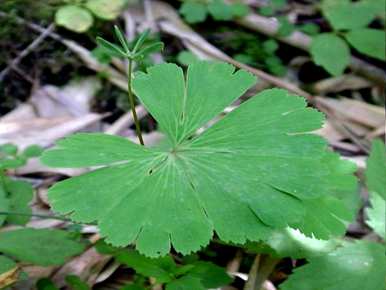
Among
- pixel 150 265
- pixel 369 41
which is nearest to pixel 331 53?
pixel 369 41

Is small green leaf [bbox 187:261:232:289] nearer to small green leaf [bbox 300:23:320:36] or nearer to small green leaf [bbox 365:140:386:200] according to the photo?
small green leaf [bbox 365:140:386:200]

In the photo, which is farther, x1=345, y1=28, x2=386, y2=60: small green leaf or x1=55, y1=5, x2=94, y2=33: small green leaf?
x1=345, y1=28, x2=386, y2=60: small green leaf

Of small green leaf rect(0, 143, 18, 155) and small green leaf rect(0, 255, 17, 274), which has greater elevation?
small green leaf rect(0, 143, 18, 155)

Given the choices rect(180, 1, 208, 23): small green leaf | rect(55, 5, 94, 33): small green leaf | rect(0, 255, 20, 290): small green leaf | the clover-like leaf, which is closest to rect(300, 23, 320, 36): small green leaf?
rect(180, 1, 208, 23): small green leaf

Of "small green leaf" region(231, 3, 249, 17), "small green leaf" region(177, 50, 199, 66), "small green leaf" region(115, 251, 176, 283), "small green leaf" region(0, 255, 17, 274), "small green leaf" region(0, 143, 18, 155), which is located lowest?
"small green leaf" region(115, 251, 176, 283)

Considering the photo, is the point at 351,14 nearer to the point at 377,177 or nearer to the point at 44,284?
the point at 377,177

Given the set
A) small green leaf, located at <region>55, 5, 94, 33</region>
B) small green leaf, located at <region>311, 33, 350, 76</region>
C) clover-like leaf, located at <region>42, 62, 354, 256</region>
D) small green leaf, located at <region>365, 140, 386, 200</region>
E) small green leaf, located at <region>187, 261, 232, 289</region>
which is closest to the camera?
clover-like leaf, located at <region>42, 62, 354, 256</region>

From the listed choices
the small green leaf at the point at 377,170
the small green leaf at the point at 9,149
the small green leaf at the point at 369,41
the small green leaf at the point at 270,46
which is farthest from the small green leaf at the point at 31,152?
the small green leaf at the point at 369,41

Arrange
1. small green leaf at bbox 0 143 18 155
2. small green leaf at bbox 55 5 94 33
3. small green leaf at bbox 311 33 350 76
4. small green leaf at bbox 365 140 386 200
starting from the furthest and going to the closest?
1. small green leaf at bbox 311 33 350 76
2. small green leaf at bbox 55 5 94 33
3. small green leaf at bbox 0 143 18 155
4. small green leaf at bbox 365 140 386 200

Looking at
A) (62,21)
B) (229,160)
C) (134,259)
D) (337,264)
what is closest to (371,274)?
(337,264)
